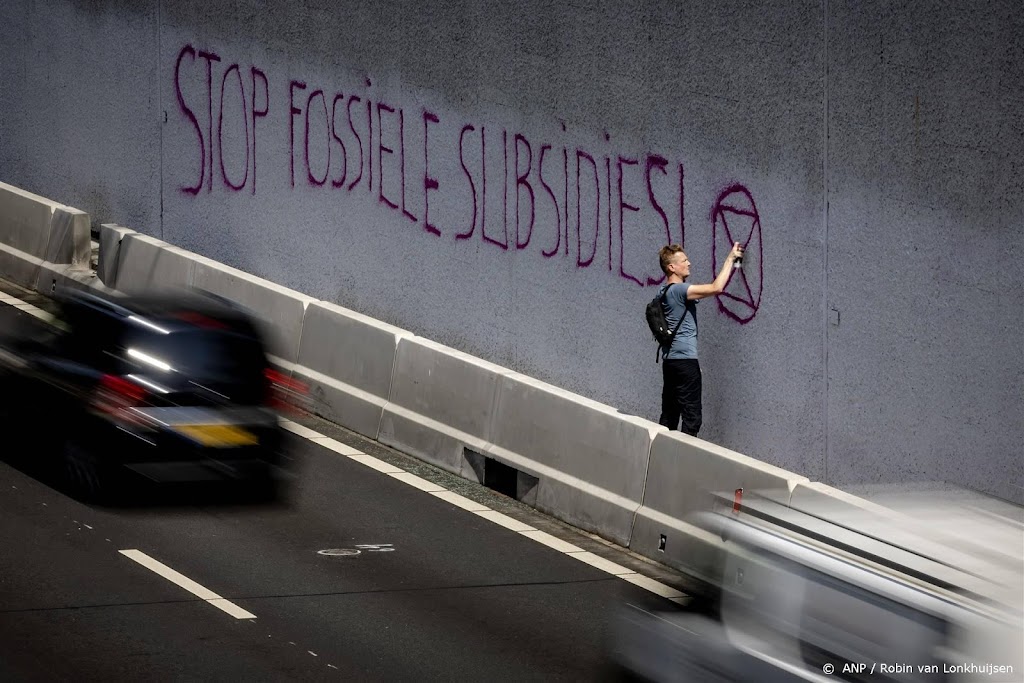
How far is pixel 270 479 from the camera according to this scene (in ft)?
38.5

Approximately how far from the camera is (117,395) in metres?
10.7

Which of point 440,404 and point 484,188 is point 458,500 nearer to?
point 440,404

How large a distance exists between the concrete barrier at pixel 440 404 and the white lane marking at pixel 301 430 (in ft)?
2.04

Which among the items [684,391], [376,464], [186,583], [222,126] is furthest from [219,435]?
[222,126]

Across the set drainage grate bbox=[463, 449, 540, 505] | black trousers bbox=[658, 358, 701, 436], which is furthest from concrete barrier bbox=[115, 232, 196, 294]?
black trousers bbox=[658, 358, 701, 436]

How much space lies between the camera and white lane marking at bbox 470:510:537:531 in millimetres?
12430

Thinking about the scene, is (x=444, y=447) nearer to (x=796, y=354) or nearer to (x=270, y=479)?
(x=270, y=479)

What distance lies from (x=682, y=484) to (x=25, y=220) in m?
10.2

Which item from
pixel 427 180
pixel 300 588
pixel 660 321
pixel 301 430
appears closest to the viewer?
pixel 300 588

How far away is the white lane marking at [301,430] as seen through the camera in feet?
47.2

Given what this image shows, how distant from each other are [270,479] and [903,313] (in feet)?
16.0

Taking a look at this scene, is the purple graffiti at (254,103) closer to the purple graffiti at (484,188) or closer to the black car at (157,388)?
the purple graffiti at (484,188)

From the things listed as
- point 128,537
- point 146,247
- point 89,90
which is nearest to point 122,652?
point 128,537

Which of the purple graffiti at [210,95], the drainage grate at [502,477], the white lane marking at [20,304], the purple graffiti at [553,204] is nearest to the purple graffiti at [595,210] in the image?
the purple graffiti at [553,204]
